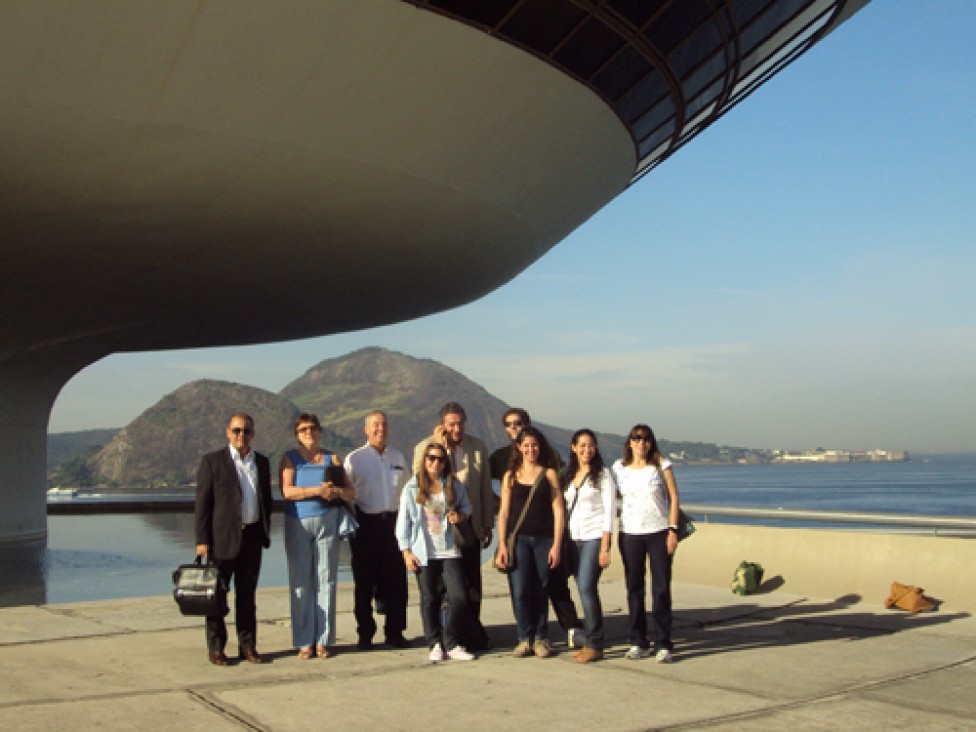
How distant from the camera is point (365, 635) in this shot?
306 inches

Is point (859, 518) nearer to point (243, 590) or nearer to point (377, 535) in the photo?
point (377, 535)

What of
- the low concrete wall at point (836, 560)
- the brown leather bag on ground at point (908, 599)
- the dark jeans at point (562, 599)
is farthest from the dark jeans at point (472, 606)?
the low concrete wall at point (836, 560)

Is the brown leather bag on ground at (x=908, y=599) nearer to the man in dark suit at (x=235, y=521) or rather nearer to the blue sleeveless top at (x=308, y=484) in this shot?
the blue sleeveless top at (x=308, y=484)

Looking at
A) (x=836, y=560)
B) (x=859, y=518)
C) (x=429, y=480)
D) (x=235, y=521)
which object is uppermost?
(x=429, y=480)

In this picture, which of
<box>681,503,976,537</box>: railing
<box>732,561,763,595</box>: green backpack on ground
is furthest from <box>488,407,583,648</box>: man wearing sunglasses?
<box>681,503,976,537</box>: railing

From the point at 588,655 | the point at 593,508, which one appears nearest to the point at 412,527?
the point at 593,508

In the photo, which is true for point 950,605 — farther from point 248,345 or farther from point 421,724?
point 248,345

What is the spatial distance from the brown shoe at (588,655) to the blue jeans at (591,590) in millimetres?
27

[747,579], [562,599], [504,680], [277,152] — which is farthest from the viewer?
[277,152]

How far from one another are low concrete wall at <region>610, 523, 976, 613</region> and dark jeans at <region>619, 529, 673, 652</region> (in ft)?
11.1

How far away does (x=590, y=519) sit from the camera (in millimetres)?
7582

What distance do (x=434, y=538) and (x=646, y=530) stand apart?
1.49 m

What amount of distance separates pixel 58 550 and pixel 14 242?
6.49m

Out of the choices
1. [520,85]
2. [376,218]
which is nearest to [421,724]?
[520,85]
